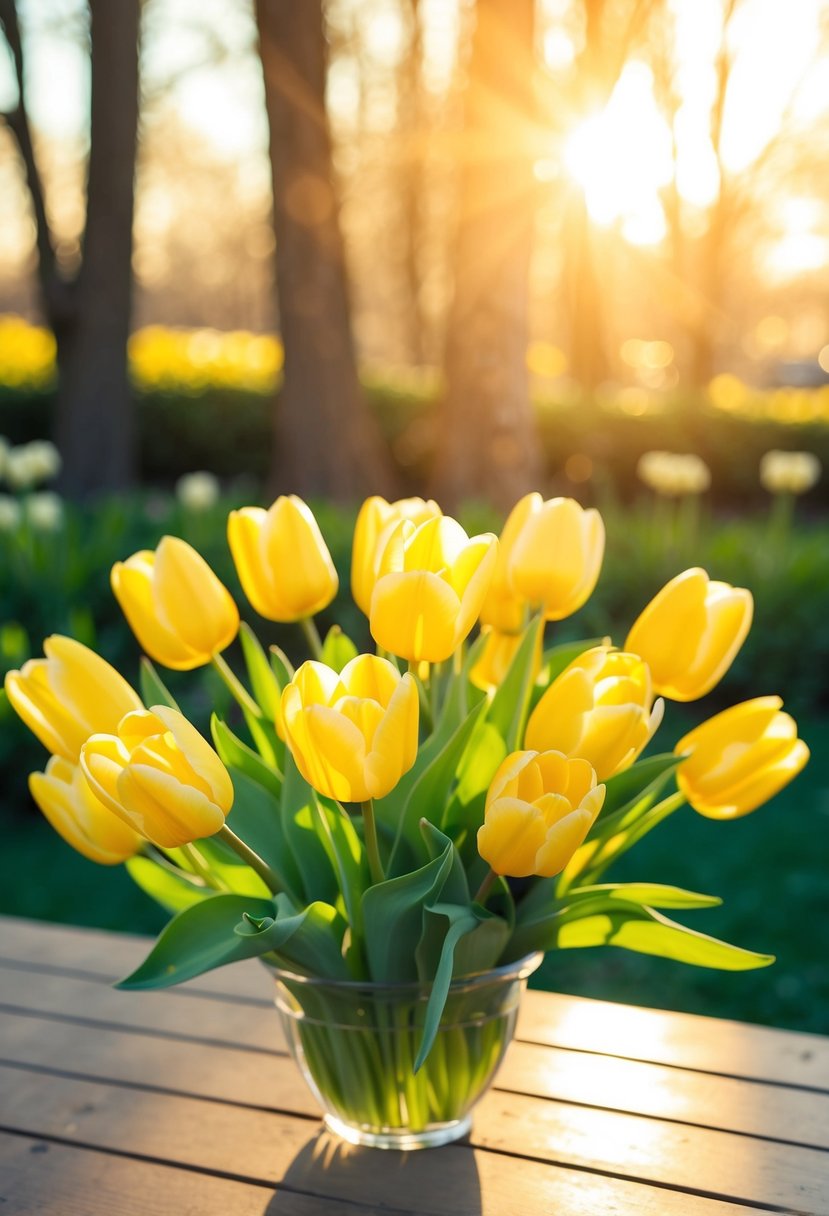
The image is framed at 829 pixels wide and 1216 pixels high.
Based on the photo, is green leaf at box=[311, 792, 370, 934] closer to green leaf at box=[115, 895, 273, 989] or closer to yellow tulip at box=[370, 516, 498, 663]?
green leaf at box=[115, 895, 273, 989]

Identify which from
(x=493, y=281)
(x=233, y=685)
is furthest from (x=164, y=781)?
(x=493, y=281)

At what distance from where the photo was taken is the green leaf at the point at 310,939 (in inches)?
38.2

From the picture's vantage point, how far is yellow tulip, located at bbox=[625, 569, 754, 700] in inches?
43.0

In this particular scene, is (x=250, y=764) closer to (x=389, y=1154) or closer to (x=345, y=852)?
(x=345, y=852)

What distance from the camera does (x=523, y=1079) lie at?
1369 mm

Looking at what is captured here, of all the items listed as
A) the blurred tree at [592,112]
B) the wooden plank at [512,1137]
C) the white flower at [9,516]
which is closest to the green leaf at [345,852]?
the wooden plank at [512,1137]

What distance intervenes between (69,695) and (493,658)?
452mm

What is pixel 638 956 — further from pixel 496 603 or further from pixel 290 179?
pixel 290 179

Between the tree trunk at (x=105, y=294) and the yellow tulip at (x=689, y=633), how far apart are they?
6357 mm

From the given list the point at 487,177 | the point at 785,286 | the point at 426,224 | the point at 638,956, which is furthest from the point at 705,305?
the point at 785,286

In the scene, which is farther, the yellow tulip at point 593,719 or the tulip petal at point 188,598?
the tulip petal at point 188,598

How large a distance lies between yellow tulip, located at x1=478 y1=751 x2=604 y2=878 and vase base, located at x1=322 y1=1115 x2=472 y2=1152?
1.36ft

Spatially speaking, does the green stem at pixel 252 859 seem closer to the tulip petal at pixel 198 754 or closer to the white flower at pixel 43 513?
the tulip petal at pixel 198 754

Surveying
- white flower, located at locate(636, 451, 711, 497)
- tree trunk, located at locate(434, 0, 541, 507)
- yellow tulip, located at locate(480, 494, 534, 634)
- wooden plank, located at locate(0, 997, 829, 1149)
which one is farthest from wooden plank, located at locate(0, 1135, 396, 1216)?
tree trunk, located at locate(434, 0, 541, 507)
